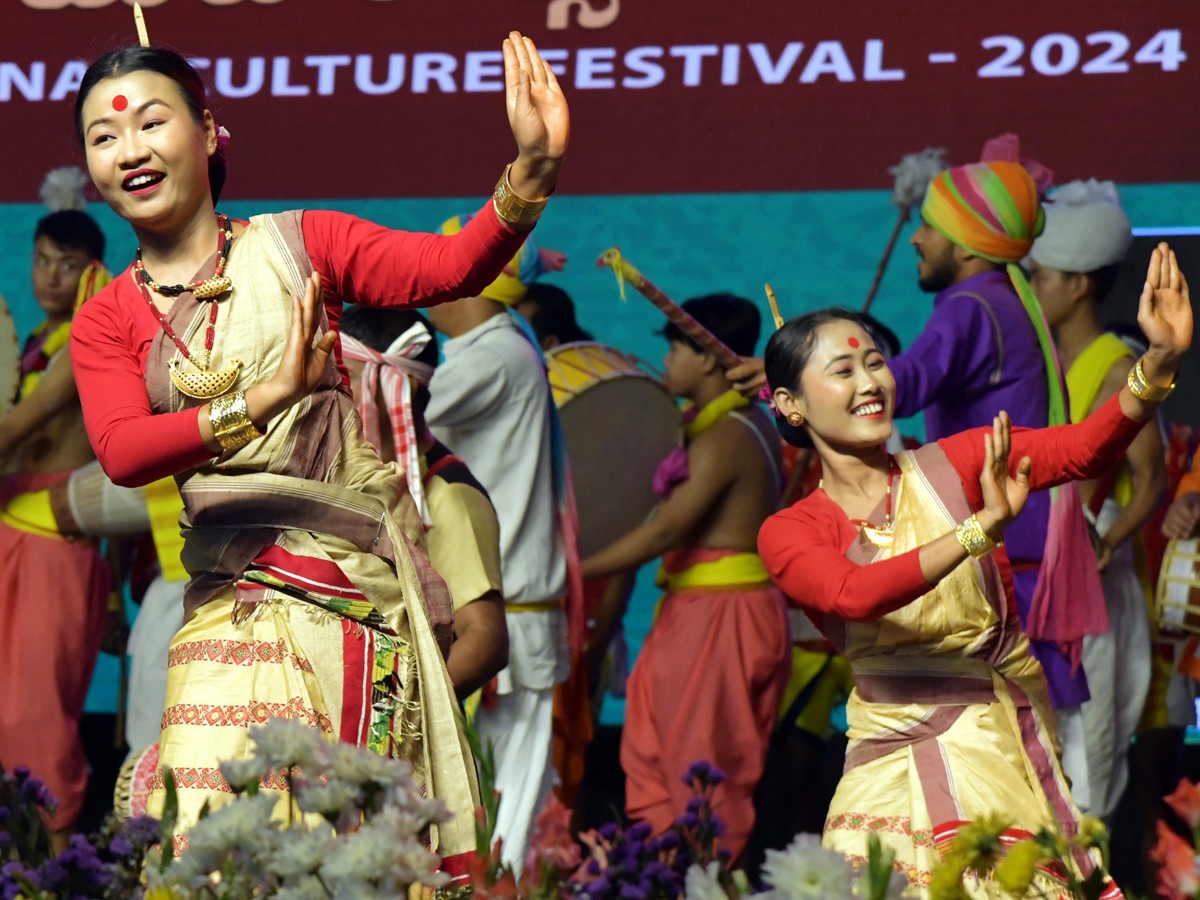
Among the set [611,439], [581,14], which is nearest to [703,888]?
[611,439]

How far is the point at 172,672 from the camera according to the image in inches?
99.0

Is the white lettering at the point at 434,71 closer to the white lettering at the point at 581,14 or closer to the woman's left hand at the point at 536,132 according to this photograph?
the white lettering at the point at 581,14

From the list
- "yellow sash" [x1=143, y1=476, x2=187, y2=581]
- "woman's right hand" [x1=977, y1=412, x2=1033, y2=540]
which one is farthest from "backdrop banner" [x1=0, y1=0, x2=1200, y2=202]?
"woman's right hand" [x1=977, y1=412, x2=1033, y2=540]

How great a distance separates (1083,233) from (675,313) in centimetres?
105

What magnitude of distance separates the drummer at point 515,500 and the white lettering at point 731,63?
4.43ft

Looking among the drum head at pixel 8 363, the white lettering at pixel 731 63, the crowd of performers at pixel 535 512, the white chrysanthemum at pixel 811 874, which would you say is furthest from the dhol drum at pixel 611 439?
the white chrysanthemum at pixel 811 874

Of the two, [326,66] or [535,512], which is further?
[326,66]

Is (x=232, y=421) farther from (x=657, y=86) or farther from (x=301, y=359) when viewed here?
(x=657, y=86)

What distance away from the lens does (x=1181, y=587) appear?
4855 mm

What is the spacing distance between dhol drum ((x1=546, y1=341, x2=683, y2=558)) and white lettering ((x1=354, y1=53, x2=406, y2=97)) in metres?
1.07

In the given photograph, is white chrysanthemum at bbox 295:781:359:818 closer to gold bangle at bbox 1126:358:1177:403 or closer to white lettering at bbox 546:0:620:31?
gold bangle at bbox 1126:358:1177:403

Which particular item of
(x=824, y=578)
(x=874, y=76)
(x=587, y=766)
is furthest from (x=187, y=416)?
(x=587, y=766)

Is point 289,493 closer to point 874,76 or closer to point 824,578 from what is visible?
point 824,578

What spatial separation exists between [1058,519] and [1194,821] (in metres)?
3.00
